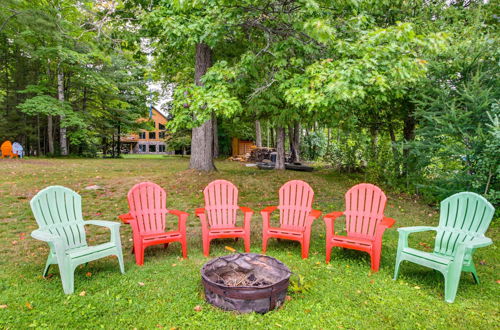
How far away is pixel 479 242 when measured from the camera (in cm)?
295

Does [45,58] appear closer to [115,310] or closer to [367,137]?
[367,137]

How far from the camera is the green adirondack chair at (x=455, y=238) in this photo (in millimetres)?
2883

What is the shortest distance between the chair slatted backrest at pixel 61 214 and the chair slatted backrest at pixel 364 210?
3.36 metres

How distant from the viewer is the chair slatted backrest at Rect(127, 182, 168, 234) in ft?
12.3

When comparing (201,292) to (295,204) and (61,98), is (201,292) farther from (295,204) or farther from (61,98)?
(61,98)

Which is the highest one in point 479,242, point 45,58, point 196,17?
point 45,58

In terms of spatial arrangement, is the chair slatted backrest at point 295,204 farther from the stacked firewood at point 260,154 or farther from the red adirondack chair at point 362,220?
the stacked firewood at point 260,154

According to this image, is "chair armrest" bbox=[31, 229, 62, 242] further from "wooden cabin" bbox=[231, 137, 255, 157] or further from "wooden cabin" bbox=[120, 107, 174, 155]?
"wooden cabin" bbox=[120, 107, 174, 155]

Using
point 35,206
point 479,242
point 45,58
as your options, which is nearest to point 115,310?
point 35,206

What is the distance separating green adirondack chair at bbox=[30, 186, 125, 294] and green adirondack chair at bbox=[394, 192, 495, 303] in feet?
10.7

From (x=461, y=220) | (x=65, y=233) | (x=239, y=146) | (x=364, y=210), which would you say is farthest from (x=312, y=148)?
(x=65, y=233)

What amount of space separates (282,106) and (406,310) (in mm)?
6413

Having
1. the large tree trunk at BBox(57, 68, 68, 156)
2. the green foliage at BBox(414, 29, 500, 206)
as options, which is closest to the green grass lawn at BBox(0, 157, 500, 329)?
the green foliage at BBox(414, 29, 500, 206)

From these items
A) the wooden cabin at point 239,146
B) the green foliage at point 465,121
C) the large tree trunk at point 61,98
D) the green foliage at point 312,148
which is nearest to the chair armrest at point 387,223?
the green foliage at point 465,121
